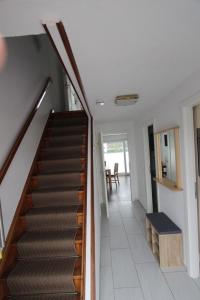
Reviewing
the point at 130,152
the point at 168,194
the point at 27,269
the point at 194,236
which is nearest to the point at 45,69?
the point at 130,152

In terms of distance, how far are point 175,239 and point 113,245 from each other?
1119mm

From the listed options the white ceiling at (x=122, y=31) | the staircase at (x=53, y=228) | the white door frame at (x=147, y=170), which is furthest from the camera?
the white door frame at (x=147, y=170)

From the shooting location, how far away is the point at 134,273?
270 cm

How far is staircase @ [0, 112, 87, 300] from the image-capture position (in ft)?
6.44

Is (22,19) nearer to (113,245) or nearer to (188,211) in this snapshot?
(188,211)

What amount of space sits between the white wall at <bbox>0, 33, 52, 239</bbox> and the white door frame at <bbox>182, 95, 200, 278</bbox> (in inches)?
80.1

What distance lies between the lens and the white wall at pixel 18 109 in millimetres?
2297

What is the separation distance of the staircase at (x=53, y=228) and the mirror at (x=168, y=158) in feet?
4.02

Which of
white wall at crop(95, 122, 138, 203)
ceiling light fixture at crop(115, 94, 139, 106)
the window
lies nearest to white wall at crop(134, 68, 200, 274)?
ceiling light fixture at crop(115, 94, 139, 106)

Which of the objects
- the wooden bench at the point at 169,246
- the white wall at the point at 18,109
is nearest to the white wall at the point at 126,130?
the white wall at the point at 18,109

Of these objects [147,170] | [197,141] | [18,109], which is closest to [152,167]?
[147,170]

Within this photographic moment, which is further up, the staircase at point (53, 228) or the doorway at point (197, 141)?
the doorway at point (197, 141)

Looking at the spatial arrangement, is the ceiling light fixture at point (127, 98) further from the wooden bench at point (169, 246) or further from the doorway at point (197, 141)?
the wooden bench at point (169, 246)

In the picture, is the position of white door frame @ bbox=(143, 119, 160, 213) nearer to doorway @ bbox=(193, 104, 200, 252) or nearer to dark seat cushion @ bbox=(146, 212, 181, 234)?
dark seat cushion @ bbox=(146, 212, 181, 234)
